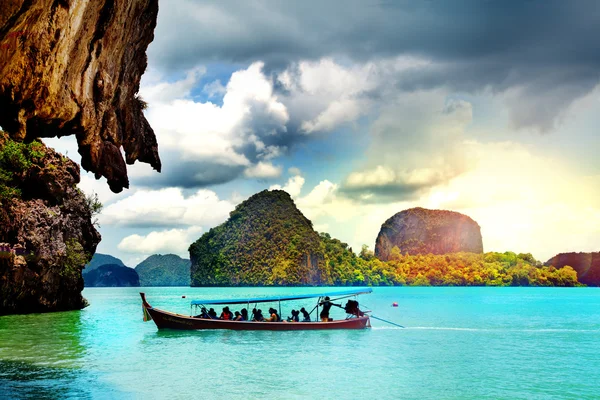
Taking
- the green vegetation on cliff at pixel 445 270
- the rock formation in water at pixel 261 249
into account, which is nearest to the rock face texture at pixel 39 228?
the rock formation in water at pixel 261 249

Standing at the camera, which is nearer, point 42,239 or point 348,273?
point 42,239

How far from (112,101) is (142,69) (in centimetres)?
299

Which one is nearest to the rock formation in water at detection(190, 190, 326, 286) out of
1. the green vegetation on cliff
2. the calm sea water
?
the green vegetation on cliff

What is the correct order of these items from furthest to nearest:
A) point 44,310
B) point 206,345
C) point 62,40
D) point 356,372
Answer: point 44,310 → point 206,345 → point 356,372 → point 62,40

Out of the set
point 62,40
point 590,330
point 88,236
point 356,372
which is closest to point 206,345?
point 356,372

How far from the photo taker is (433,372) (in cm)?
1534

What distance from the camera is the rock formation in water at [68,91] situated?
25.9ft

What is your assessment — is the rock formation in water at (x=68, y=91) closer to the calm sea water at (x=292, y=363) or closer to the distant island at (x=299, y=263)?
the calm sea water at (x=292, y=363)

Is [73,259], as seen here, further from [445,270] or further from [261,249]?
[445,270]

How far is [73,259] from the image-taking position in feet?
101

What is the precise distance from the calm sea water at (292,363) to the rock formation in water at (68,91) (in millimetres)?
5368

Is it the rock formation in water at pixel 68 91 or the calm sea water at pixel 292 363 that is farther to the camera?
the calm sea water at pixel 292 363

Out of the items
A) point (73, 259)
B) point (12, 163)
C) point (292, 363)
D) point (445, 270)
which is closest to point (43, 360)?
point (292, 363)

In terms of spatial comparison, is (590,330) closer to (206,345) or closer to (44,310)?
(206,345)
